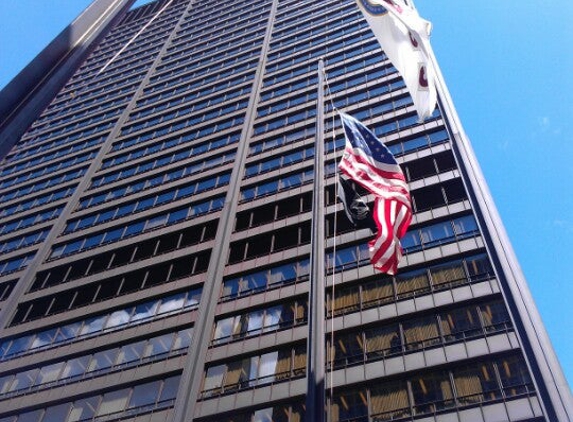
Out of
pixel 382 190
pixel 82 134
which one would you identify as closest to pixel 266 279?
pixel 382 190

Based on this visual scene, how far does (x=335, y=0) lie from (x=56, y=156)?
3802 cm

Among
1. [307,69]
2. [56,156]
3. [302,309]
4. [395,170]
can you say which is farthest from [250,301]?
[56,156]

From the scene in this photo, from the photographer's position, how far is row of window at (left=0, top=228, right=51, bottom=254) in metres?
50.9

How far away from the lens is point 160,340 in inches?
1353

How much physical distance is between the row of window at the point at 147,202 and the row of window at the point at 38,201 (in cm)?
633

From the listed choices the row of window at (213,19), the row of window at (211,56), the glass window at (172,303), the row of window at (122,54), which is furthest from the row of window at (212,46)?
the glass window at (172,303)

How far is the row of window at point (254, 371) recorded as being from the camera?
95.9 feet

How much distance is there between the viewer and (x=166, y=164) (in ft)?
176

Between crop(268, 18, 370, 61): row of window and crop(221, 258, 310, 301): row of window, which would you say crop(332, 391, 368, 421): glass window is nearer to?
crop(221, 258, 310, 301): row of window

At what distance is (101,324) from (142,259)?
6.18 meters

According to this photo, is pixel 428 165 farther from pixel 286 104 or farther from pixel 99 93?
pixel 99 93

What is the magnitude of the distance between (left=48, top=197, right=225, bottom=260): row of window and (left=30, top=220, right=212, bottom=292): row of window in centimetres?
160

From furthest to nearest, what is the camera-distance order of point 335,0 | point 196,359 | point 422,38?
1. point 335,0
2. point 196,359
3. point 422,38

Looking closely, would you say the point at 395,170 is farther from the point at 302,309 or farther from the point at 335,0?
the point at 335,0
